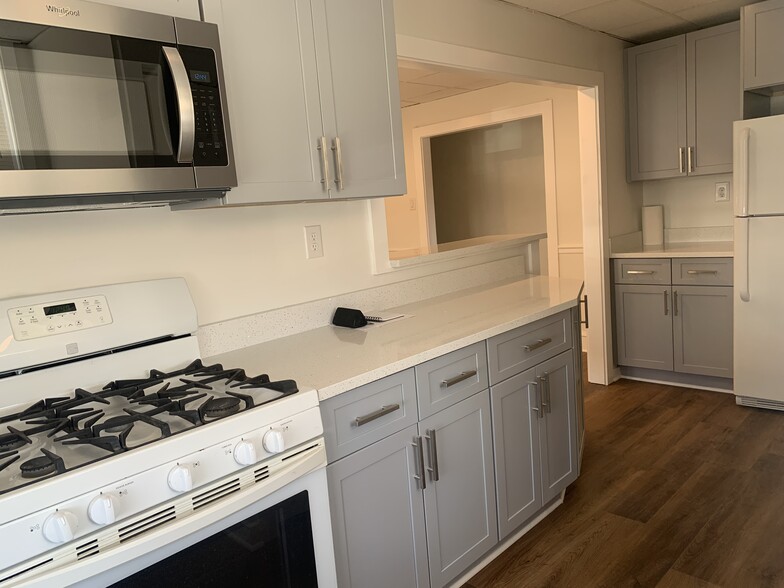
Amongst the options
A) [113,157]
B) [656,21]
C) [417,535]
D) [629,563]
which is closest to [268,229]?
[113,157]

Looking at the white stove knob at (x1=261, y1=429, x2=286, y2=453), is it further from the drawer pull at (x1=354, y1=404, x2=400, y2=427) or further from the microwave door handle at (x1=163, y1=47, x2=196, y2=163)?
the microwave door handle at (x1=163, y1=47, x2=196, y2=163)

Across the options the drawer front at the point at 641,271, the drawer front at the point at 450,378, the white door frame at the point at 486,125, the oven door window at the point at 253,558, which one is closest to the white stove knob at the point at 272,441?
the oven door window at the point at 253,558

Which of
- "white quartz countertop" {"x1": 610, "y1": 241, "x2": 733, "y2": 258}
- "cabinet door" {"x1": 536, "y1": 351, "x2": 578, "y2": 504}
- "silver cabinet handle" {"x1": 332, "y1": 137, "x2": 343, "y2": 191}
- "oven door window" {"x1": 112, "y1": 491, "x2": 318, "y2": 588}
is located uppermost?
"silver cabinet handle" {"x1": 332, "y1": 137, "x2": 343, "y2": 191}

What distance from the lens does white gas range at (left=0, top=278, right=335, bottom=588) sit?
1.04 m

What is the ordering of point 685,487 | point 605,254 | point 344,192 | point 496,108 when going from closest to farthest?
point 344,192, point 685,487, point 605,254, point 496,108

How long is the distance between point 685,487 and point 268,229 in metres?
2.17

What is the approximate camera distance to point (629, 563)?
2178 millimetres

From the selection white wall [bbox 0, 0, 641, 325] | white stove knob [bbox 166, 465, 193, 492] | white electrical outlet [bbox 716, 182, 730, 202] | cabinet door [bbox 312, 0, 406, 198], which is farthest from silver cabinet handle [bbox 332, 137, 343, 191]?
white electrical outlet [bbox 716, 182, 730, 202]

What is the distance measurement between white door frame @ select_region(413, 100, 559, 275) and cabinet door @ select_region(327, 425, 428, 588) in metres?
2.74

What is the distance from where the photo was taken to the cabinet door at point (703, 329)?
3684 mm

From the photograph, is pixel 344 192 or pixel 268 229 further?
pixel 268 229

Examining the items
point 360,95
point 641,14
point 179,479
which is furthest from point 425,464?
point 641,14

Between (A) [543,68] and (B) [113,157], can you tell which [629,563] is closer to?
(B) [113,157]

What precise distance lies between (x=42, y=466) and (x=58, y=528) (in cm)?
13
